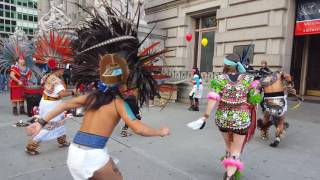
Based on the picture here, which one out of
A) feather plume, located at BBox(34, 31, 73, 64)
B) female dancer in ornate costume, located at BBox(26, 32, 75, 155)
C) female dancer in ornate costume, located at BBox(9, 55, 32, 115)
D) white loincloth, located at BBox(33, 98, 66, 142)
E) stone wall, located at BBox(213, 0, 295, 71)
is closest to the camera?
feather plume, located at BBox(34, 31, 73, 64)

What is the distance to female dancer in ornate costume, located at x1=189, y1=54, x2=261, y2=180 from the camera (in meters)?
3.88

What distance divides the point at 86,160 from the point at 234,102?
213 cm

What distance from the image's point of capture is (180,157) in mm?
5203

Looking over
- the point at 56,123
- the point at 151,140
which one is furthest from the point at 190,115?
the point at 56,123

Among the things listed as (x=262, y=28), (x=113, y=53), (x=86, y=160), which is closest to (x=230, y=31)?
(x=262, y=28)

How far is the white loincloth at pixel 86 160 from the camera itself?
99.2 inches

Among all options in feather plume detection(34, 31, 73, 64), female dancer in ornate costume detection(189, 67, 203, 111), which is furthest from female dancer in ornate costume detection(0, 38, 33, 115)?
female dancer in ornate costume detection(189, 67, 203, 111)

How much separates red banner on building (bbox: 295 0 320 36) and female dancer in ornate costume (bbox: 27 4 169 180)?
9.93 metres

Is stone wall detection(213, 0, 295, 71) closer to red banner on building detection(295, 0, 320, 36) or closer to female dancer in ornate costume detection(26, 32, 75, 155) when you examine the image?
red banner on building detection(295, 0, 320, 36)

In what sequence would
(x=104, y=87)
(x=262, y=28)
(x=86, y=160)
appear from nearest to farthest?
(x=86, y=160)
(x=104, y=87)
(x=262, y=28)

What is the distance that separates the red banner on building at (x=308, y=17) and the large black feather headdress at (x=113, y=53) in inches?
388

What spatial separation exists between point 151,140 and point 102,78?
3.83 metres

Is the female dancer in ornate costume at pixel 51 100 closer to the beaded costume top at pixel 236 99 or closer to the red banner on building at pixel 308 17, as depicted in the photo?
the beaded costume top at pixel 236 99

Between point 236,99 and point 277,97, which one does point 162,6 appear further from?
point 236,99
